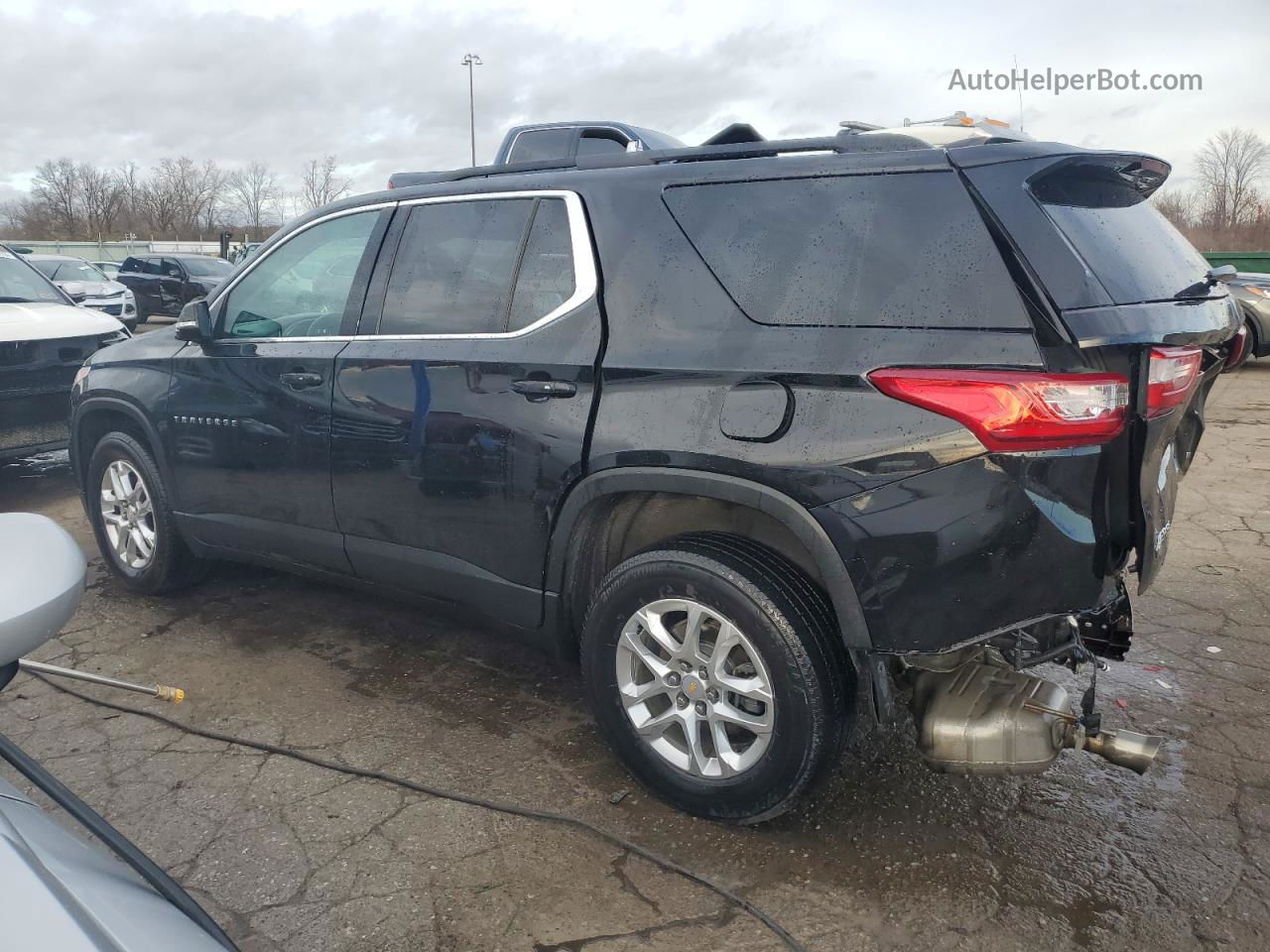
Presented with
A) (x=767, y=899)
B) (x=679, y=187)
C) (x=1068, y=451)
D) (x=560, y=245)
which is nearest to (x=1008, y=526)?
(x=1068, y=451)

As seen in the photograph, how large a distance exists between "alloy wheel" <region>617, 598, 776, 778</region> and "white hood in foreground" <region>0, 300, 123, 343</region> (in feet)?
17.7

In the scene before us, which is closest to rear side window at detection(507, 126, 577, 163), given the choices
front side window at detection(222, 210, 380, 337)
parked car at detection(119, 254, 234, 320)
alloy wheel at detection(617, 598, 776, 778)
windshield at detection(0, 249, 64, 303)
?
windshield at detection(0, 249, 64, 303)

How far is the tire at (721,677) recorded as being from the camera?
2.54 metres

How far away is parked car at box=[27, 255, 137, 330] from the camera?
17875mm

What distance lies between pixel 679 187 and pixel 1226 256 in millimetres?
26356

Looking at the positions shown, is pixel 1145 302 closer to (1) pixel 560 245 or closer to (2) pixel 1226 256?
(1) pixel 560 245

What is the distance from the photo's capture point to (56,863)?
118 centimetres

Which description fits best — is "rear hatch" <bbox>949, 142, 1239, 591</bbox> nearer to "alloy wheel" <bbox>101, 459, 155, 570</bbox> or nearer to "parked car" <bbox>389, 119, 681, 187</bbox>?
"alloy wheel" <bbox>101, 459, 155, 570</bbox>

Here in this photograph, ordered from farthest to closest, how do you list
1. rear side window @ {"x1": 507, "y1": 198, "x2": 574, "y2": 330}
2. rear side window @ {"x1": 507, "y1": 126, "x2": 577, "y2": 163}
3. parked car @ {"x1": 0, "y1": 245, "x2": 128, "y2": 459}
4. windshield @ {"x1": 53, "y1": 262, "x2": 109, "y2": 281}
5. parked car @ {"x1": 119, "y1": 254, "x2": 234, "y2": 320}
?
parked car @ {"x1": 119, "y1": 254, "x2": 234, "y2": 320}
windshield @ {"x1": 53, "y1": 262, "x2": 109, "y2": 281}
rear side window @ {"x1": 507, "y1": 126, "x2": 577, "y2": 163}
parked car @ {"x1": 0, "y1": 245, "x2": 128, "y2": 459}
rear side window @ {"x1": 507, "y1": 198, "x2": 574, "y2": 330}

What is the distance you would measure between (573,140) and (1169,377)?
5792 millimetres

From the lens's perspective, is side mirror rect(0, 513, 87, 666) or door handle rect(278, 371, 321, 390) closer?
side mirror rect(0, 513, 87, 666)

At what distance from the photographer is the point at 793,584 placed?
2.63 meters

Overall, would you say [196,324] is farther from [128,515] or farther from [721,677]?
[721,677]

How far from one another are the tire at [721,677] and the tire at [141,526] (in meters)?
2.42
